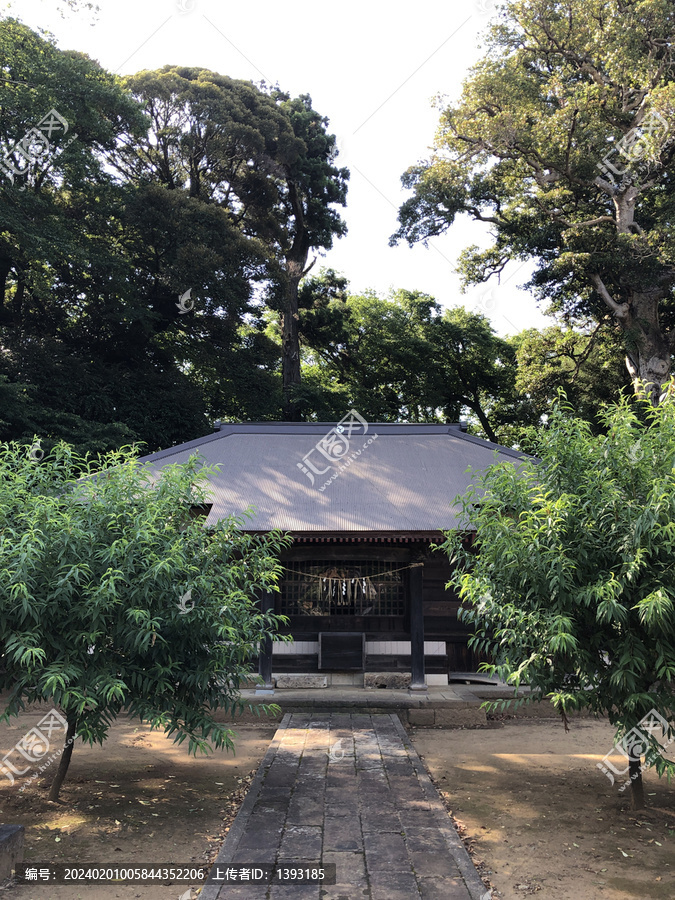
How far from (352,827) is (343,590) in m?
6.50

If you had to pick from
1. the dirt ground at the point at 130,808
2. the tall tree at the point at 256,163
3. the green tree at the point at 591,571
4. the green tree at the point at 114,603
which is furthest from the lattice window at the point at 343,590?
the tall tree at the point at 256,163

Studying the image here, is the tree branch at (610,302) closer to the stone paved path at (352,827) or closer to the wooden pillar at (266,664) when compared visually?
the wooden pillar at (266,664)

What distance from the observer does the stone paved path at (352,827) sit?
14.9 ft

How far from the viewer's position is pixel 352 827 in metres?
5.62

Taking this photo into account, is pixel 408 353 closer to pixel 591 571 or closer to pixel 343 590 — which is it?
pixel 343 590

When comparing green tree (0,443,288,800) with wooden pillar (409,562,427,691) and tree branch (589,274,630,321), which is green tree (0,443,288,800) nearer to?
wooden pillar (409,562,427,691)

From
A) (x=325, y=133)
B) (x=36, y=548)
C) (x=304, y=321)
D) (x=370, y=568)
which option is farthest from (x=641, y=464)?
(x=325, y=133)

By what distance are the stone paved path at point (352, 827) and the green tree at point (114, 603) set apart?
99cm

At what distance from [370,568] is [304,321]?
50.3 ft

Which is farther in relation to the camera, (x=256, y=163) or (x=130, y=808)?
(x=256, y=163)

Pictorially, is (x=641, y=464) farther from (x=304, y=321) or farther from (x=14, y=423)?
(x=304, y=321)

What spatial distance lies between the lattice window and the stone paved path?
145 inches

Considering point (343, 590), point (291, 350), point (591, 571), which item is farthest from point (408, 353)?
point (591, 571)

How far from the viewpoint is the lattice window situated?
12.0 meters
